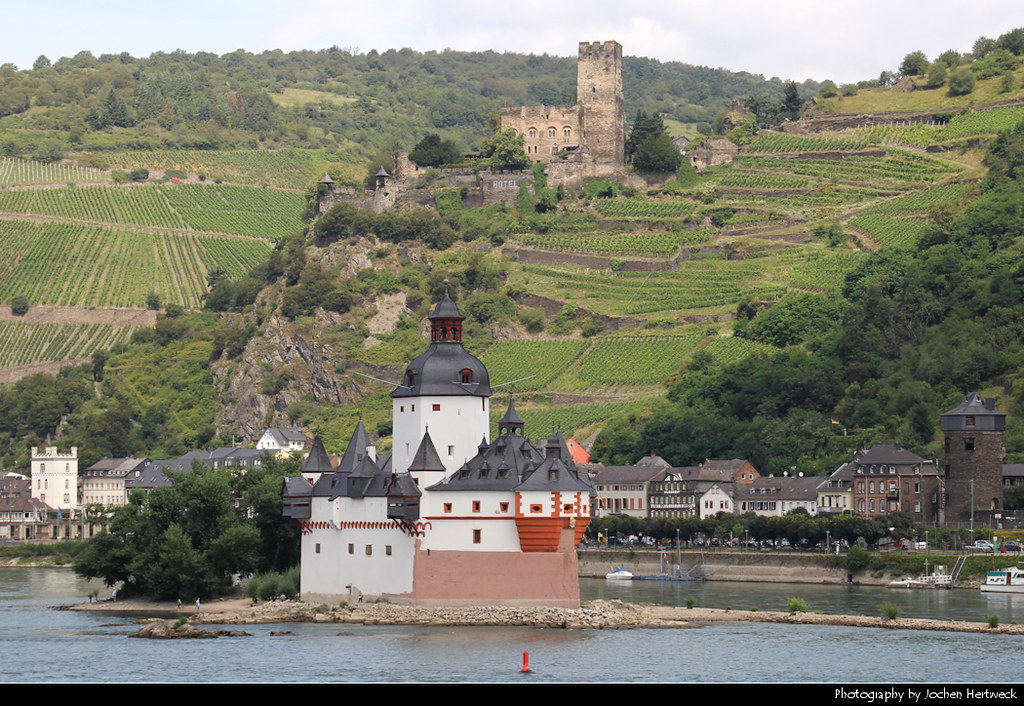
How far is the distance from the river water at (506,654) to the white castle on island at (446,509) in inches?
104

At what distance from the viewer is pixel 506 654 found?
6053 centimetres

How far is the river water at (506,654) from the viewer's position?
56.5m

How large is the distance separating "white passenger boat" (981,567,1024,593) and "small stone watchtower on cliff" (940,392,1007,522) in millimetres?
9198

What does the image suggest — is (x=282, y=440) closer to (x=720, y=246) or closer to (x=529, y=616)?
(x=720, y=246)

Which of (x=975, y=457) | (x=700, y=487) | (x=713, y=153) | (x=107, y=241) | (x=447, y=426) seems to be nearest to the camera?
(x=447, y=426)

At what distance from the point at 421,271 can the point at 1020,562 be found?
61092 mm

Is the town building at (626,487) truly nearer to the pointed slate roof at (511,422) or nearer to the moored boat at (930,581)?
the moored boat at (930,581)

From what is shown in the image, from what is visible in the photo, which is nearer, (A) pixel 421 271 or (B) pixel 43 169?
(A) pixel 421 271

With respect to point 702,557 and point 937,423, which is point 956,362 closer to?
point 937,423

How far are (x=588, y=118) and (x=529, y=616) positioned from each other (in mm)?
82729

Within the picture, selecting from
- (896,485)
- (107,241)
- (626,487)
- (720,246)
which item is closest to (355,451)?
(896,485)

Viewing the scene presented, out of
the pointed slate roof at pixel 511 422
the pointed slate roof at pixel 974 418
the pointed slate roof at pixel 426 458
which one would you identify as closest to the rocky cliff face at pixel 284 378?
the pointed slate roof at pixel 974 418

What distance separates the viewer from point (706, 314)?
420 feet
